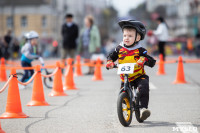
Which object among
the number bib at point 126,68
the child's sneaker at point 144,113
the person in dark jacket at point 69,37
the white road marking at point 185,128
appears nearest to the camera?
the white road marking at point 185,128

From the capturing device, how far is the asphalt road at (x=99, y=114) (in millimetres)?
6589

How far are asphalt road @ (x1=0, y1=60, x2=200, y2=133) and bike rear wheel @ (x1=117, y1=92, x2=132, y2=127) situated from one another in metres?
0.10

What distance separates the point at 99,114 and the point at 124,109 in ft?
4.51

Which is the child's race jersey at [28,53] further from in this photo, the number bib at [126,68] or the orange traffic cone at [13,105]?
the number bib at [126,68]

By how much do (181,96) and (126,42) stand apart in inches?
167

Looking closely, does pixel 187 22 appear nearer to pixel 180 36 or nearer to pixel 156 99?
pixel 180 36

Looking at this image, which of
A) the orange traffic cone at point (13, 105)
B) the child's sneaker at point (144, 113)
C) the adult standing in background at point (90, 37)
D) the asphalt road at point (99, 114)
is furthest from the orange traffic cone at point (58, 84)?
the adult standing in background at point (90, 37)

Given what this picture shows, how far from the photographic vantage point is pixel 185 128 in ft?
21.4

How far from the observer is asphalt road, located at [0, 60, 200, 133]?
259 inches

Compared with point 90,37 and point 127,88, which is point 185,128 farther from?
point 90,37

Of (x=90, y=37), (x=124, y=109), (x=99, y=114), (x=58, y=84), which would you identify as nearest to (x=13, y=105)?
(x=99, y=114)

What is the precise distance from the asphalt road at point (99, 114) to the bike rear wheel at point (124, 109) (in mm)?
104

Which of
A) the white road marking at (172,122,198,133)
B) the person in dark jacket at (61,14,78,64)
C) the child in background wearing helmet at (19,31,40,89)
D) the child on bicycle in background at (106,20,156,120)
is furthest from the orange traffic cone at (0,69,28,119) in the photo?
the person in dark jacket at (61,14,78,64)

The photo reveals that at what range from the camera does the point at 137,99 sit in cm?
698
